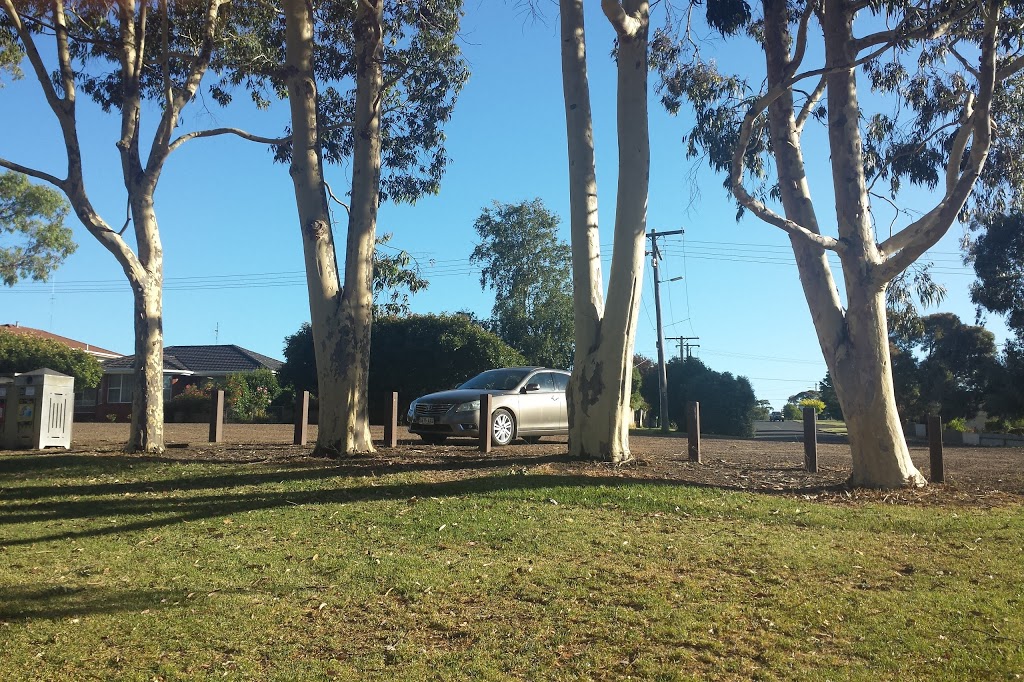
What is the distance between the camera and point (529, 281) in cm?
4606

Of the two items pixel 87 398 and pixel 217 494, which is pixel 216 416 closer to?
pixel 217 494

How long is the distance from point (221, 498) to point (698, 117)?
1009cm

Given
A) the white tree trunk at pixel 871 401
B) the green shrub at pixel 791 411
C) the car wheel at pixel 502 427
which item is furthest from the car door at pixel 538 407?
the green shrub at pixel 791 411

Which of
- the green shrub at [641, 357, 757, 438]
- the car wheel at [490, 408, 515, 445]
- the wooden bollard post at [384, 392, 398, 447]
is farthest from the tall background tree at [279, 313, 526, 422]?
the wooden bollard post at [384, 392, 398, 447]

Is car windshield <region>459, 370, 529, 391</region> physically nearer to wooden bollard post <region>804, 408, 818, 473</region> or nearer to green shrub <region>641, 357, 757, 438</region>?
wooden bollard post <region>804, 408, 818, 473</region>

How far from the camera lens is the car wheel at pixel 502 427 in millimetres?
14320

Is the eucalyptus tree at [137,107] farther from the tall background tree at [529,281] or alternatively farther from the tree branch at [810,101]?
the tall background tree at [529,281]

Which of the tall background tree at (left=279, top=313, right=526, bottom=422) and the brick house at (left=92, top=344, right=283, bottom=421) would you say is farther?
the brick house at (left=92, top=344, right=283, bottom=421)

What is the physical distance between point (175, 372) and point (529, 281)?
61.9 ft

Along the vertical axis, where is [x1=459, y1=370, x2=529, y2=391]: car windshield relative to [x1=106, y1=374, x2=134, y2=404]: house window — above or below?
below

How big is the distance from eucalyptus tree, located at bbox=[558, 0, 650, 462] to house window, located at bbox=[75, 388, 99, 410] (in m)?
37.2

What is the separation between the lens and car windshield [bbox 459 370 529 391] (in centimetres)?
1524

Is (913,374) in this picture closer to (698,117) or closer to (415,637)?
(698,117)

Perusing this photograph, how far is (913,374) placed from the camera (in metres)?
39.1
